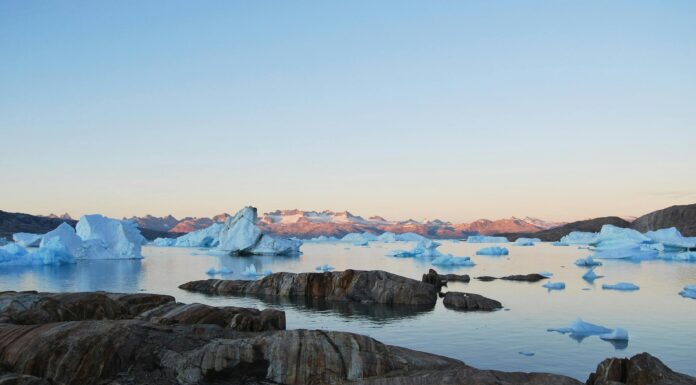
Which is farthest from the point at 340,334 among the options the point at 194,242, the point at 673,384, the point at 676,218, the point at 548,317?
the point at 676,218

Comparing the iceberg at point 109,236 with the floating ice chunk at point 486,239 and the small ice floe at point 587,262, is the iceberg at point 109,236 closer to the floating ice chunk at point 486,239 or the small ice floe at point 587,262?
the small ice floe at point 587,262

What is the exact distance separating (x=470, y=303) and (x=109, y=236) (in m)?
57.4

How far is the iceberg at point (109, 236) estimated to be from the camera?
233ft

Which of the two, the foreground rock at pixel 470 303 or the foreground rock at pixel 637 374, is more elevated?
the foreground rock at pixel 637 374

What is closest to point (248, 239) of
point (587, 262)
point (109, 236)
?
point (109, 236)

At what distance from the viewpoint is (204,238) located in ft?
400

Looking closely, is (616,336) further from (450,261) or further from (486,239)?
(486,239)

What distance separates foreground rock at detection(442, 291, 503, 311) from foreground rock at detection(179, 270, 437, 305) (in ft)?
4.85

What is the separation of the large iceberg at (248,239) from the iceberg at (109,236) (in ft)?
45.7

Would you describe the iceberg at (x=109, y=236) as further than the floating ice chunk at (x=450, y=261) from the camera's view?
Yes

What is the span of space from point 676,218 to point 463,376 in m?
131

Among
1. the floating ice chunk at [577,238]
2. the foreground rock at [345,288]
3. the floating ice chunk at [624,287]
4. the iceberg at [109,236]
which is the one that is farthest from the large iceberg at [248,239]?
the floating ice chunk at [577,238]

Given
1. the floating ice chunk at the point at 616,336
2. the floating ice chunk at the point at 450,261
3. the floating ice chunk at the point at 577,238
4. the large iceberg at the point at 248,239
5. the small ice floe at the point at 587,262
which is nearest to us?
the floating ice chunk at the point at 616,336

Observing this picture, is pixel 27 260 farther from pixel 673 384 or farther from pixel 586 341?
pixel 673 384
